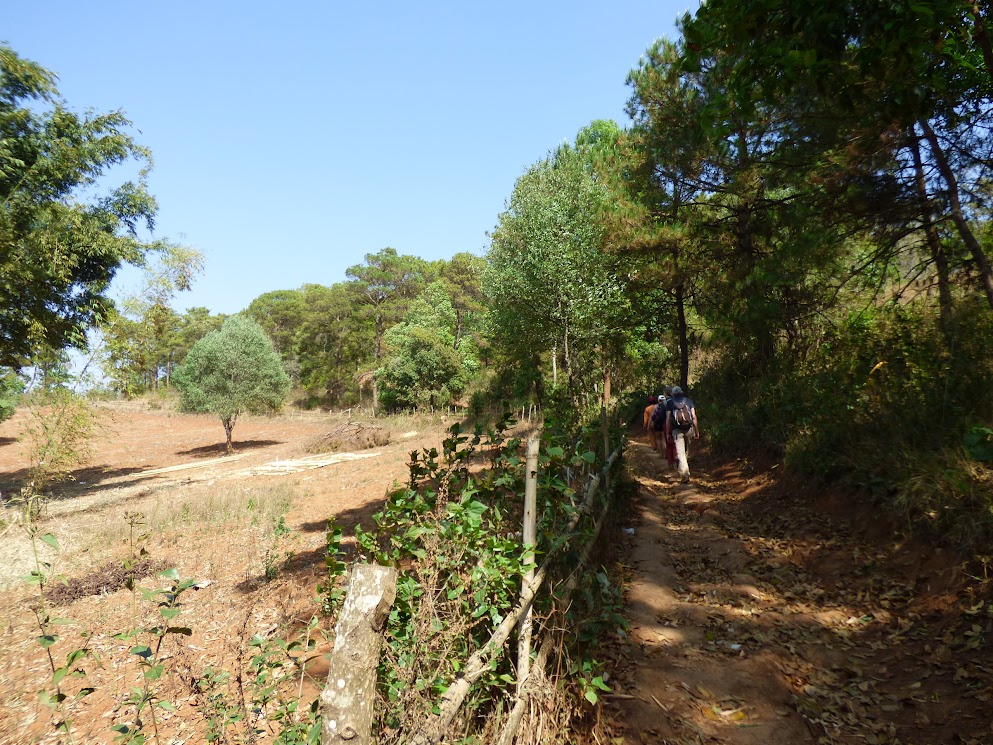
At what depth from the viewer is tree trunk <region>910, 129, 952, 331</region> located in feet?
20.2

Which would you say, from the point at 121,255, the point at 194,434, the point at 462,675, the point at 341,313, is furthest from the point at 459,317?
the point at 462,675

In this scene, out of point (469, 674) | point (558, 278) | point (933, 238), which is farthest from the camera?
point (558, 278)

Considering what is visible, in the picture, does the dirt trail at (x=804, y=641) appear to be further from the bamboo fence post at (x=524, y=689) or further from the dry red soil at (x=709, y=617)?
the bamboo fence post at (x=524, y=689)

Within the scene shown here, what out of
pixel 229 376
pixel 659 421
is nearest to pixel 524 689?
pixel 659 421

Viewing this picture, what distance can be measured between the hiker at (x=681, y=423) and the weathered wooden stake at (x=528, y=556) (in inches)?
253

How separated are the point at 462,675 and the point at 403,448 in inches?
667

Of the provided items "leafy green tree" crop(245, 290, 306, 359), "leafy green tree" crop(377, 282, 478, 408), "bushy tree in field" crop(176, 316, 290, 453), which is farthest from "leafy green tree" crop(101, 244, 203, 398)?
"leafy green tree" crop(245, 290, 306, 359)

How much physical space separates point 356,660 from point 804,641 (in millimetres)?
Result: 4004

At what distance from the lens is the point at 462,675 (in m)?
2.81

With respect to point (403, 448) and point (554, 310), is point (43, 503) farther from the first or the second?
point (554, 310)

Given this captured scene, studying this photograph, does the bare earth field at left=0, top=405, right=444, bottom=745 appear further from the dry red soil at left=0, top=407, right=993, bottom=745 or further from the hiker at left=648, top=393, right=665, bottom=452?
the hiker at left=648, top=393, right=665, bottom=452

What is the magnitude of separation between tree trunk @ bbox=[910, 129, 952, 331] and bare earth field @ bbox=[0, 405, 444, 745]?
26.4 feet

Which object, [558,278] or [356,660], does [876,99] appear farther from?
[558,278]

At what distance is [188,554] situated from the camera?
8.57 meters
